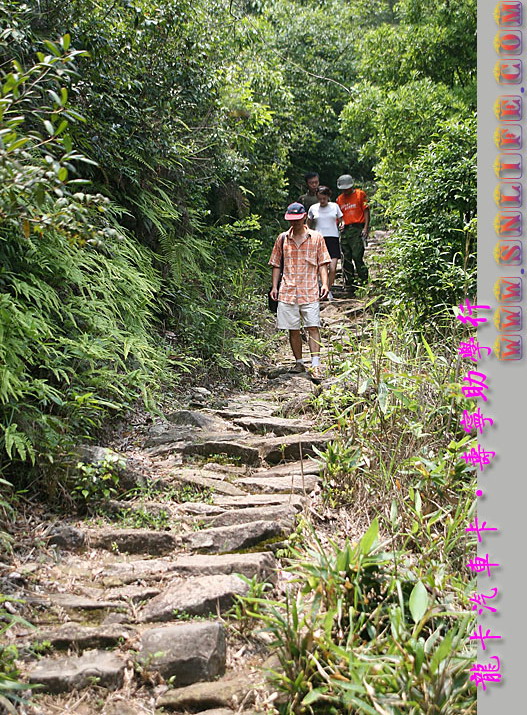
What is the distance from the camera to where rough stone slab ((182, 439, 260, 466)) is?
16.6ft

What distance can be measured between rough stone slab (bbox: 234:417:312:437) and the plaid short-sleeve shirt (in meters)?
1.91

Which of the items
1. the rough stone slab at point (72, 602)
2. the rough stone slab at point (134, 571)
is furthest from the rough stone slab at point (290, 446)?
the rough stone slab at point (72, 602)

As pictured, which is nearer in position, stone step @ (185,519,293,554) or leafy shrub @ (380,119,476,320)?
stone step @ (185,519,293,554)

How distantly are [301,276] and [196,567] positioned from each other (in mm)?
4487

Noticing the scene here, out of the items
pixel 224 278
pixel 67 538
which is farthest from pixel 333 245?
pixel 67 538

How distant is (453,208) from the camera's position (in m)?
7.32

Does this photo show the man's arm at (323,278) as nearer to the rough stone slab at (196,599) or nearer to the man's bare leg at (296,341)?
the man's bare leg at (296,341)

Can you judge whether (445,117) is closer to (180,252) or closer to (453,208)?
(453,208)

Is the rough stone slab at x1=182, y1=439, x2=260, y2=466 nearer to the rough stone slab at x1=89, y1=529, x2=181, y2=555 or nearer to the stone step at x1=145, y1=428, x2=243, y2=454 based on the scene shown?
the stone step at x1=145, y1=428, x2=243, y2=454

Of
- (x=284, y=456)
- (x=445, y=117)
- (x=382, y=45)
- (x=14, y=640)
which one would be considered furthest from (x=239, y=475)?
(x=382, y=45)

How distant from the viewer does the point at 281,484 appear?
176 inches

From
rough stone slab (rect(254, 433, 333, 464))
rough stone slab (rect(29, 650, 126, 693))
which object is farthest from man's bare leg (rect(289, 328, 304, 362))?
rough stone slab (rect(29, 650, 126, 693))

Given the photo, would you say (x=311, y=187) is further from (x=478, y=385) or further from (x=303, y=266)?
(x=478, y=385)

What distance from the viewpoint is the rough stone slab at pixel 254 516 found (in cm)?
388
